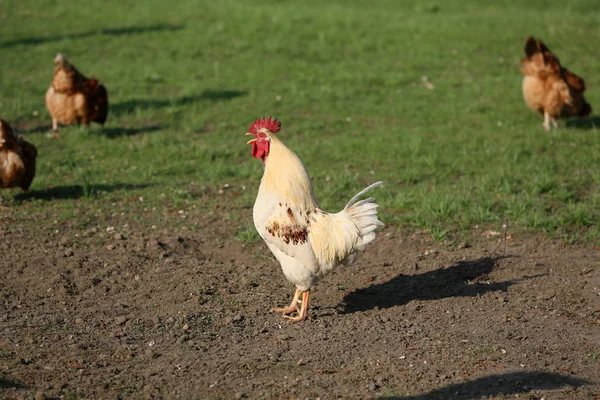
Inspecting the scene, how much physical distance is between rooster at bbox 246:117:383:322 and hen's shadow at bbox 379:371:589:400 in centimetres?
143

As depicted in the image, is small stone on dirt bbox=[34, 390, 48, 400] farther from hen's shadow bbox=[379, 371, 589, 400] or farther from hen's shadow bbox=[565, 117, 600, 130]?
hen's shadow bbox=[565, 117, 600, 130]

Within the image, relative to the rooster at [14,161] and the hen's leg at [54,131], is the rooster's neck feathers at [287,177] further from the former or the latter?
the hen's leg at [54,131]

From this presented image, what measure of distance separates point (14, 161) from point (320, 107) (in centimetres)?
589

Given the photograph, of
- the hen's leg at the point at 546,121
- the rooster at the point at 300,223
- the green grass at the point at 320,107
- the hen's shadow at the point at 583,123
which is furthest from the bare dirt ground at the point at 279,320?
the hen's shadow at the point at 583,123

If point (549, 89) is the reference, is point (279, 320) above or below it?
below

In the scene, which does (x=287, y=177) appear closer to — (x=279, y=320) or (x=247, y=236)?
(x=279, y=320)

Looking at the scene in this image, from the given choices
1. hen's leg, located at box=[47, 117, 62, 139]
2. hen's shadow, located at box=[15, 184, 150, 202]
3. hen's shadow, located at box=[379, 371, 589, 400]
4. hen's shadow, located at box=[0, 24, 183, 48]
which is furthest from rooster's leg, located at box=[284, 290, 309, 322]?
hen's shadow, located at box=[0, 24, 183, 48]

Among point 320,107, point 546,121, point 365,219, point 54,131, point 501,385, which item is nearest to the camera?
point 501,385

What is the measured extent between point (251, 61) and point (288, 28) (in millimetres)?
2240

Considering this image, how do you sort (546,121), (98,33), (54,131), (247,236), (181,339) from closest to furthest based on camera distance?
(181,339) → (247,236) → (54,131) → (546,121) → (98,33)

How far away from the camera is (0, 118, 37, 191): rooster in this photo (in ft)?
26.6

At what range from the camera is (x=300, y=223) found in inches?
224

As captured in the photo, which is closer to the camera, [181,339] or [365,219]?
[181,339]

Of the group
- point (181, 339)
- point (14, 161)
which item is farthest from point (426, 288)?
point (14, 161)
